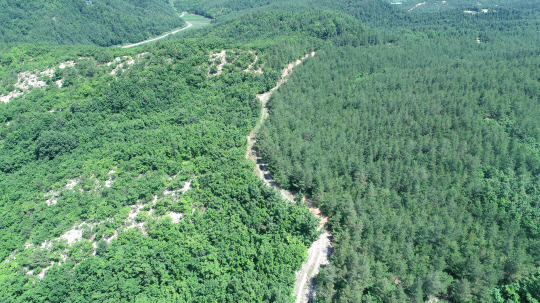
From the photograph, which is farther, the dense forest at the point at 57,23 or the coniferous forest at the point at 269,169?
the dense forest at the point at 57,23

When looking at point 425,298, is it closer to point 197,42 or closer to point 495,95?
point 495,95

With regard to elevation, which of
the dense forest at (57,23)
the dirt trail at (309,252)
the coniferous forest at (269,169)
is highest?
the dense forest at (57,23)

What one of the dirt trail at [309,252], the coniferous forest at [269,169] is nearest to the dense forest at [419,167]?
the coniferous forest at [269,169]

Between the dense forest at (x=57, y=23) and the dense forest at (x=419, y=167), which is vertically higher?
the dense forest at (x=57, y=23)

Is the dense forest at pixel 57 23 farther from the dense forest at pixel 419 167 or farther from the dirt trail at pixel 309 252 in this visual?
the dirt trail at pixel 309 252

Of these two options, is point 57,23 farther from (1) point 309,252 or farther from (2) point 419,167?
(2) point 419,167

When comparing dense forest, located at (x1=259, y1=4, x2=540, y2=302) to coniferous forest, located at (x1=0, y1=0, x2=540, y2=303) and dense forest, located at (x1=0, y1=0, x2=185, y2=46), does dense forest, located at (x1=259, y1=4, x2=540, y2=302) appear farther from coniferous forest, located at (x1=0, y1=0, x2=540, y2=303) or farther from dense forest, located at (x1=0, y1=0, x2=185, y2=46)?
dense forest, located at (x1=0, y1=0, x2=185, y2=46)

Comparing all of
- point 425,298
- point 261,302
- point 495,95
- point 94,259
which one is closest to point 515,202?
point 425,298

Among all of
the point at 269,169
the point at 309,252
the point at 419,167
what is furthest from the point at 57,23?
the point at 419,167
